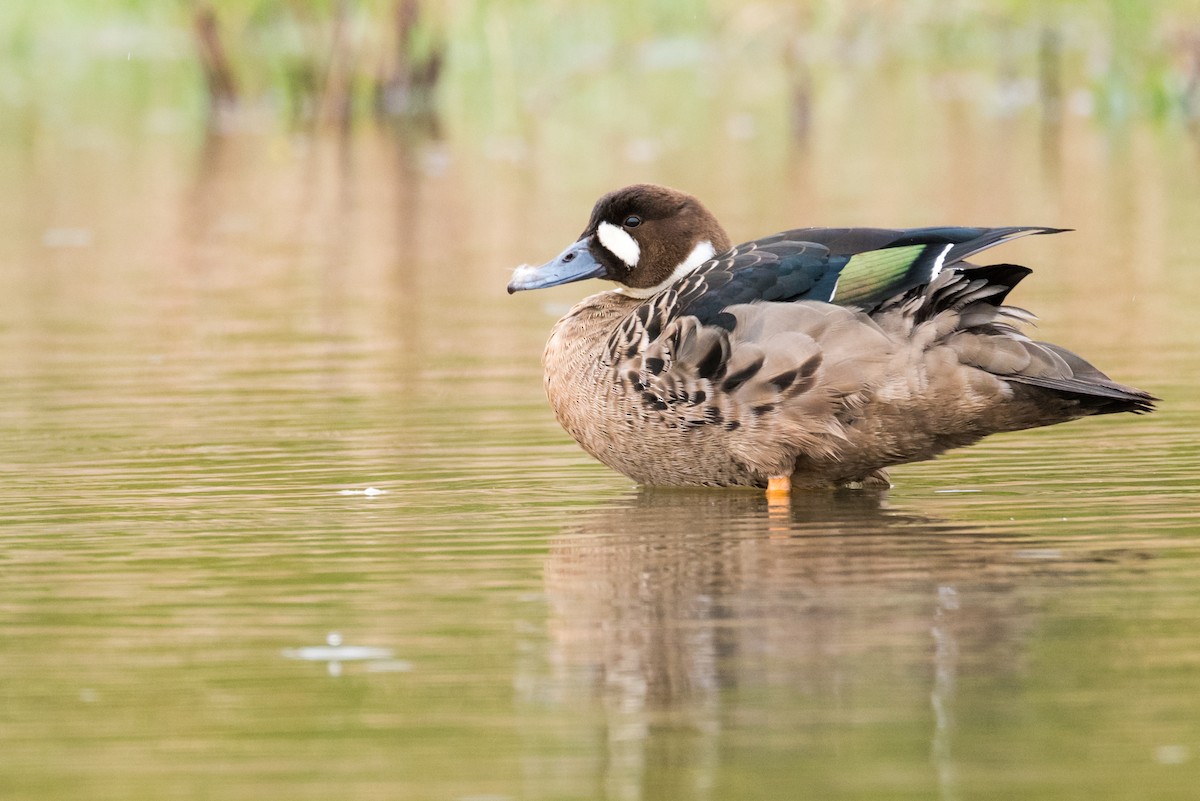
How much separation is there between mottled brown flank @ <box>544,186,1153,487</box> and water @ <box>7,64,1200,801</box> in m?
0.18

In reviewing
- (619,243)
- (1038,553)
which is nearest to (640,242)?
(619,243)

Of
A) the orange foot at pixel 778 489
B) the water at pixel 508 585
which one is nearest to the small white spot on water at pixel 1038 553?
the water at pixel 508 585

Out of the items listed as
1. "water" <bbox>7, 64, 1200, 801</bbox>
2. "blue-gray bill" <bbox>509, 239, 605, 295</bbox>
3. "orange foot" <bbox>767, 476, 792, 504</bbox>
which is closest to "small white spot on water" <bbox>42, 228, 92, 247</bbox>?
"water" <bbox>7, 64, 1200, 801</bbox>

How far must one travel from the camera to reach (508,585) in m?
5.68

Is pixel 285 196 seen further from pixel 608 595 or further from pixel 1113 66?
pixel 608 595

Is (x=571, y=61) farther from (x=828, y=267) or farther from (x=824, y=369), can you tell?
(x=824, y=369)

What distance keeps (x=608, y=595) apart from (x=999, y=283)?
6.21ft

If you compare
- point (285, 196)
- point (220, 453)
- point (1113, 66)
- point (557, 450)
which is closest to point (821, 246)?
point (557, 450)

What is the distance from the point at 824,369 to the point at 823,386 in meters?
0.06

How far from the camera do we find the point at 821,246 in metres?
6.89

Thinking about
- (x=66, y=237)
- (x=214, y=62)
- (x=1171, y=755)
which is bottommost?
(x=1171, y=755)

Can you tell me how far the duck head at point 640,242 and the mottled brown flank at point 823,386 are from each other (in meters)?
0.73

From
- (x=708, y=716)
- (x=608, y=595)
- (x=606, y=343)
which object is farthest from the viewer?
(x=606, y=343)

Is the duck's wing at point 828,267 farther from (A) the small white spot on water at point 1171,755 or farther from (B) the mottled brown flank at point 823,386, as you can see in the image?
(A) the small white spot on water at point 1171,755
